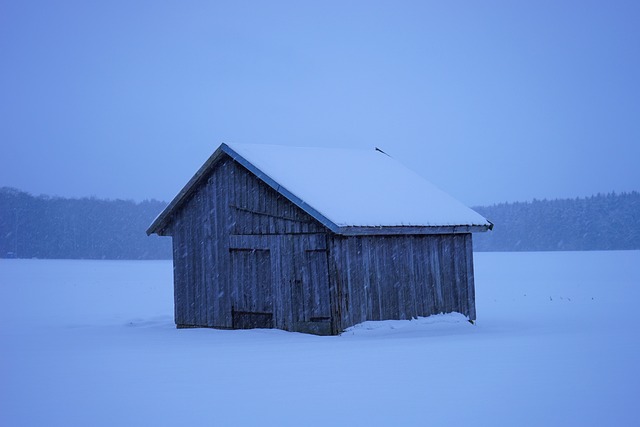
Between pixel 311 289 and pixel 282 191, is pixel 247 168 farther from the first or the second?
pixel 311 289

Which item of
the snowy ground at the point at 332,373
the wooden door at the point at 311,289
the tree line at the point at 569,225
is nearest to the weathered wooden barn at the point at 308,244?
the wooden door at the point at 311,289

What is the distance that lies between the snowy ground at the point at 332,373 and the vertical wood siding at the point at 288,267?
0.72m

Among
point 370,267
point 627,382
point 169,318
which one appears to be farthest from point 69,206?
point 627,382

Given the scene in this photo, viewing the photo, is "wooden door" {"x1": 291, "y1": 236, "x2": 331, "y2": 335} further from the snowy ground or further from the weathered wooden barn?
the snowy ground

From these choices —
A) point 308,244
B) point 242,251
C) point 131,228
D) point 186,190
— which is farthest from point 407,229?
point 131,228

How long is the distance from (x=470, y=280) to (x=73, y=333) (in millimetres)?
10759

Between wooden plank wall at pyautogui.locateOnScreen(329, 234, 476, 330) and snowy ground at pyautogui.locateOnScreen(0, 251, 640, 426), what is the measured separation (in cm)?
42

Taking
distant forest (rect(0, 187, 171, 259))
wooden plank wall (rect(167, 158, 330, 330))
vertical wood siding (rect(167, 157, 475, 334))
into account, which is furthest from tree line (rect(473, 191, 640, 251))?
wooden plank wall (rect(167, 158, 330, 330))

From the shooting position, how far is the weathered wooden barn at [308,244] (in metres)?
17.5

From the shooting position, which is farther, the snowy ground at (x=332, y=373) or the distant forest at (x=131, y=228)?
the distant forest at (x=131, y=228)

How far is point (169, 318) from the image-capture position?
23875mm

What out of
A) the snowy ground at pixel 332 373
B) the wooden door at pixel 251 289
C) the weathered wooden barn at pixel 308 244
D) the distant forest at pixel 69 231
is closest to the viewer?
the snowy ground at pixel 332 373

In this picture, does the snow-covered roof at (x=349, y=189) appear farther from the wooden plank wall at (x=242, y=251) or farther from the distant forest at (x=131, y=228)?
the distant forest at (x=131, y=228)

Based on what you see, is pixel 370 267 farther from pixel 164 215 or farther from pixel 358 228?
pixel 164 215
